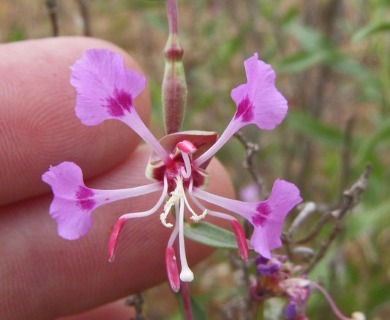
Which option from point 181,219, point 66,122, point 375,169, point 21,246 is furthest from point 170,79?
point 375,169

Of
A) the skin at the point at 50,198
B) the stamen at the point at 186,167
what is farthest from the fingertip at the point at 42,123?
the stamen at the point at 186,167

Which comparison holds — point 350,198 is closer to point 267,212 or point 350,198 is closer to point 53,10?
point 267,212

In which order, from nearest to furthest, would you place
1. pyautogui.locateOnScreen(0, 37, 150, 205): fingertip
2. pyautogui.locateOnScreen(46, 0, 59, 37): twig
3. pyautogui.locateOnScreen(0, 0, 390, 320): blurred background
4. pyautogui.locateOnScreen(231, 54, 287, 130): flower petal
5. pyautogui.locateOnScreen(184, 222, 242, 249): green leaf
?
pyautogui.locateOnScreen(231, 54, 287, 130): flower petal → pyautogui.locateOnScreen(184, 222, 242, 249): green leaf → pyautogui.locateOnScreen(0, 37, 150, 205): fingertip → pyautogui.locateOnScreen(46, 0, 59, 37): twig → pyautogui.locateOnScreen(0, 0, 390, 320): blurred background

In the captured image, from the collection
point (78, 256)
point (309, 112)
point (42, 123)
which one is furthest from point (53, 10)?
point (309, 112)

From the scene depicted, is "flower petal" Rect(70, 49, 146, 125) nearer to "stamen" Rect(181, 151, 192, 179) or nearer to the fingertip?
"stamen" Rect(181, 151, 192, 179)

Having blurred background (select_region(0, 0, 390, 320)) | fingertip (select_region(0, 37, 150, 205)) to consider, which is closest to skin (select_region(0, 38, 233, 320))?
fingertip (select_region(0, 37, 150, 205))

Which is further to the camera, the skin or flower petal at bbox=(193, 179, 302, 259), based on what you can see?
the skin
